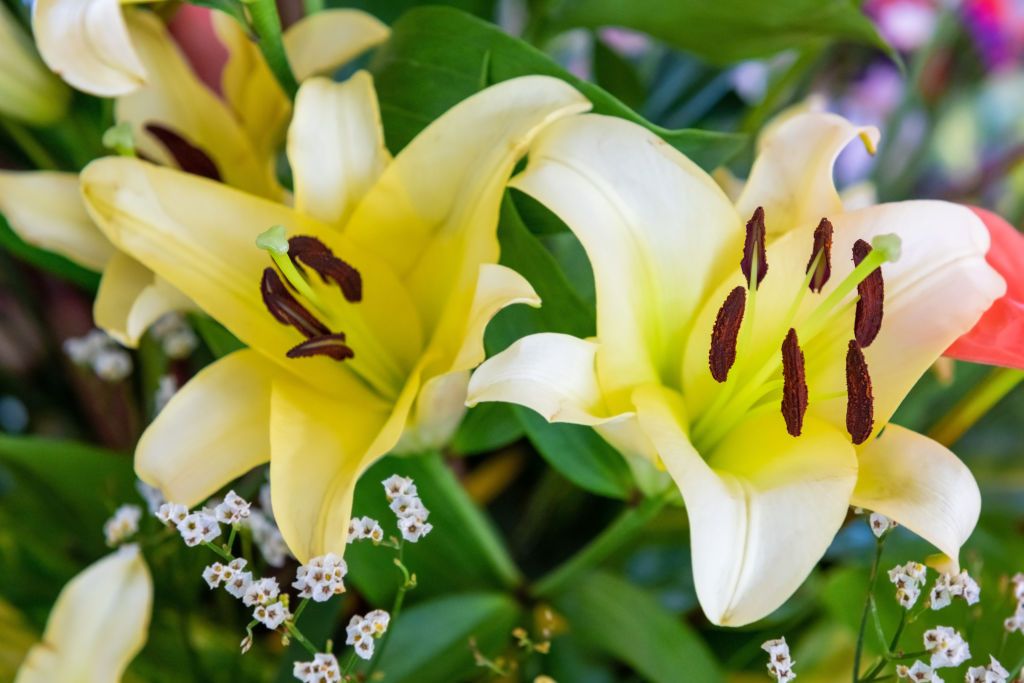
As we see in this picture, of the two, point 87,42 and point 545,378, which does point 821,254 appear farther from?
point 87,42

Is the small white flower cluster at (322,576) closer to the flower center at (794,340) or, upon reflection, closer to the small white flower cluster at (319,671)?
the small white flower cluster at (319,671)

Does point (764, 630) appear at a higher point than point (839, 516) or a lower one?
lower

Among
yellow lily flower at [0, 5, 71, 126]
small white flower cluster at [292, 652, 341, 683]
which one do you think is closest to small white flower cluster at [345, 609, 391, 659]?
small white flower cluster at [292, 652, 341, 683]

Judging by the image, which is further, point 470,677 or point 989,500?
point 989,500

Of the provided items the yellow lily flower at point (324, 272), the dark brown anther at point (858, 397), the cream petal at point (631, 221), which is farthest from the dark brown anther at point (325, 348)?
the dark brown anther at point (858, 397)

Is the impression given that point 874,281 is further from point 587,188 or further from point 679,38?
point 679,38

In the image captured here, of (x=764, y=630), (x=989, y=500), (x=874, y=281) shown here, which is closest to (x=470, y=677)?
(x=764, y=630)
